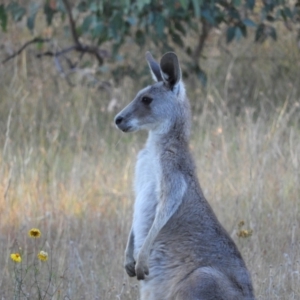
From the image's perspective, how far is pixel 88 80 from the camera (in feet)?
27.1

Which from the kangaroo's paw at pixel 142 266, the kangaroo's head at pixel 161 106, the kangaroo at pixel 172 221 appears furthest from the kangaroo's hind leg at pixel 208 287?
the kangaroo's head at pixel 161 106

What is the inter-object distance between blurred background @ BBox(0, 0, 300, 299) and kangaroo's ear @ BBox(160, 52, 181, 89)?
2.28 feet

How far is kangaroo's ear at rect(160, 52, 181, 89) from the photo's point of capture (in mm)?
4190

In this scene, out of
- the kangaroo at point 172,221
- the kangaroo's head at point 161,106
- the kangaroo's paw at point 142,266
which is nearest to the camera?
the kangaroo at point 172,221

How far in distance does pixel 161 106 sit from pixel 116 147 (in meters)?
2.78

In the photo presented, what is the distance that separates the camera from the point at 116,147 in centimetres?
699

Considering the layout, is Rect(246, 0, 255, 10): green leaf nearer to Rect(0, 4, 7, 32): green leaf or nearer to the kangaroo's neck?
Rect(0, 4, 7, 32): green leaf

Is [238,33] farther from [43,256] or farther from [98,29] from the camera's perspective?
[43,256]

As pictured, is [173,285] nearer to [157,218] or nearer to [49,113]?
[157,218]

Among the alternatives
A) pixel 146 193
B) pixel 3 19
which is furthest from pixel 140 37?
pixel 146 193

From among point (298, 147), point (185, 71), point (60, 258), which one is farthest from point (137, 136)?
point (60, 258)

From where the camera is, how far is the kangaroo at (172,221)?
12.4ft

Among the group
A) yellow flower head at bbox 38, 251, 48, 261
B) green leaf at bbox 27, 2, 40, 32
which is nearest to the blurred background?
green leaf at bbox 27, 2, 40, 32

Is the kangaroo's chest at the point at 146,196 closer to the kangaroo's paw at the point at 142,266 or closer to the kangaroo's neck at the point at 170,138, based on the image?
the kangaroo's neck at the point at 170,138
